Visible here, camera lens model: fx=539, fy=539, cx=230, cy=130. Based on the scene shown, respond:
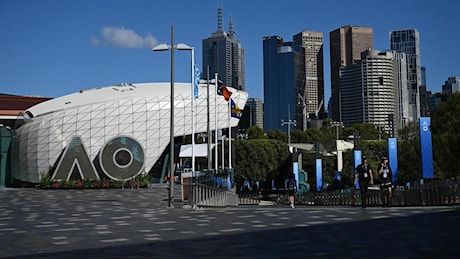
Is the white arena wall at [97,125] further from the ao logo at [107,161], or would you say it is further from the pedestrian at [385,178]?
the pedestrian at [385,178]

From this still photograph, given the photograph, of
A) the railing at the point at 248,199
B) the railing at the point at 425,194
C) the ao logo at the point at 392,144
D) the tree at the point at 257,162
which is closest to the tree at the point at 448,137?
the ao logo at the point at 392,144

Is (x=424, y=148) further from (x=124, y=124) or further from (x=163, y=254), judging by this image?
(x=124, y=124)

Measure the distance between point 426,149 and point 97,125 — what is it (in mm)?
45764

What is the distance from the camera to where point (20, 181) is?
64125 millimetres

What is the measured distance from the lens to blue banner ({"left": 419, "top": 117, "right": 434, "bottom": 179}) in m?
26.2

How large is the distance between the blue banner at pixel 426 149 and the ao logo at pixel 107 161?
36197 millimetres

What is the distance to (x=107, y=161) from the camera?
57.0 metres

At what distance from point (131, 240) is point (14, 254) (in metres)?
2.42

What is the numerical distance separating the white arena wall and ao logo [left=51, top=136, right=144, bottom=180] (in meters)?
4.19

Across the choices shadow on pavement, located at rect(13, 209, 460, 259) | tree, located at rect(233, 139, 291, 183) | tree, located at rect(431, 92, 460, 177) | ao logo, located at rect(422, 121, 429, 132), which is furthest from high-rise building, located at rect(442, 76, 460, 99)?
shadow on pavement, located at rect(13, 209, 460, 259)

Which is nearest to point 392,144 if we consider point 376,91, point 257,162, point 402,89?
point 257,162

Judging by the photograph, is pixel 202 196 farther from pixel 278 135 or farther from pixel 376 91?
pixel 376 91

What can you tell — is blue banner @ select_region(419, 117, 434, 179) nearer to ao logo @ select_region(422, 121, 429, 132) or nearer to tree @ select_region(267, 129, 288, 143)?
ao logo @ select_region(422, 121, 429, 132)

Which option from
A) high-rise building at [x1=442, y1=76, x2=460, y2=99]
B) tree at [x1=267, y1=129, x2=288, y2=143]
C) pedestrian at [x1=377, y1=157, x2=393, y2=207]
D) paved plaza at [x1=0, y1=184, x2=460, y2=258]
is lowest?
paved plaza at [x1=0, y1=184, x2=460, y2=258]
